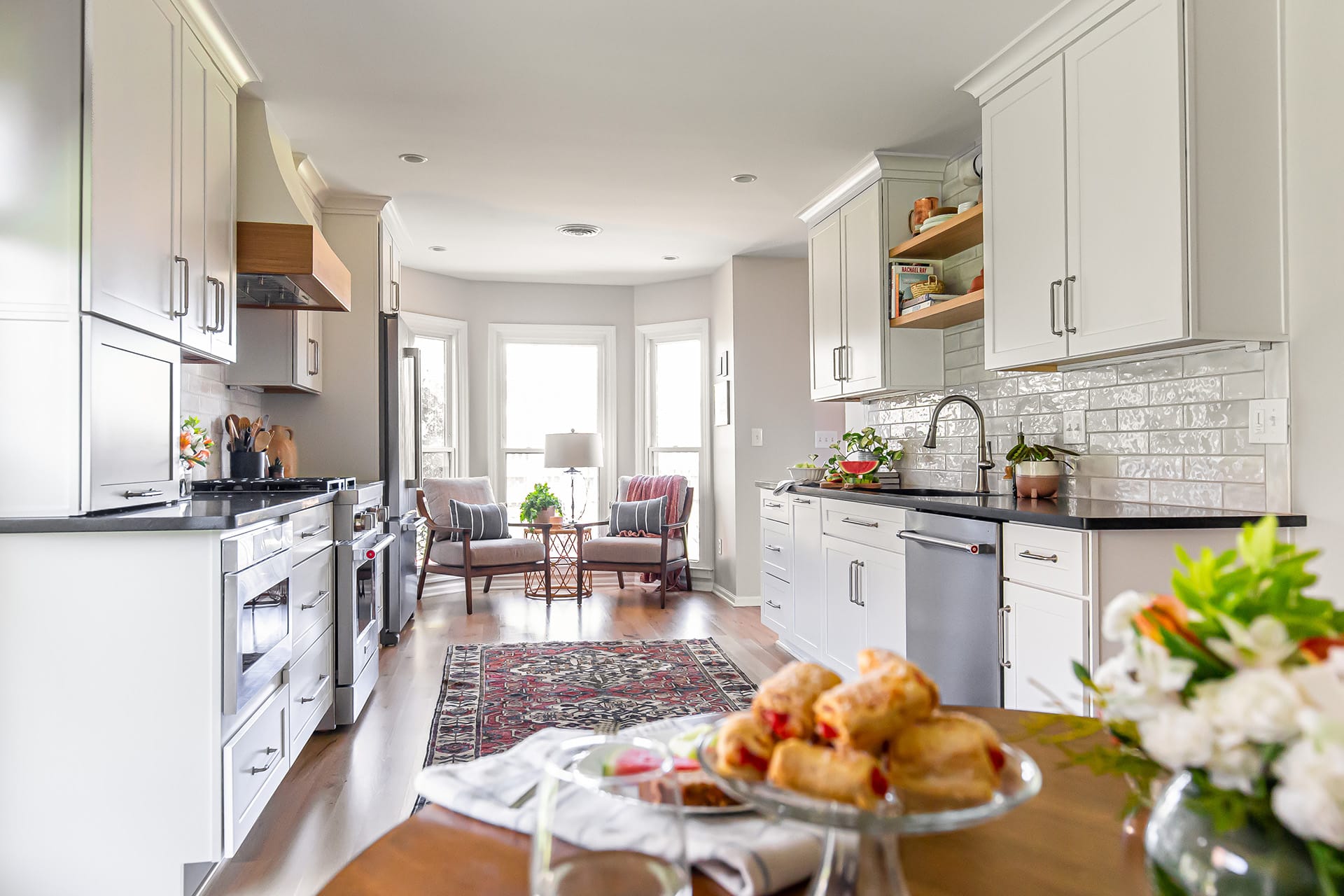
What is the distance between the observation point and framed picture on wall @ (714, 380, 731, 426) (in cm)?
631

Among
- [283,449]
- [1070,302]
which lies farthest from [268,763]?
[1070,302]

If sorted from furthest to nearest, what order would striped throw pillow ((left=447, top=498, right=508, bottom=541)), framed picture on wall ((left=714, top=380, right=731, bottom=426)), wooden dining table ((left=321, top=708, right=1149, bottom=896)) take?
framed picture on wall ((left=714, top=380, right=731, bottom=426))
striped throw pillow ((left=447, top=498, right=508, bottom=541))
wooden dining table ((left=321, top=708, right=1149, bottom=896))

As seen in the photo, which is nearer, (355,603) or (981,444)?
(355,603)

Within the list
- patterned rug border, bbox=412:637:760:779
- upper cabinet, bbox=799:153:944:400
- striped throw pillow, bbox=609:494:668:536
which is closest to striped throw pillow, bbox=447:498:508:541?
striped throw pillow, bbox=609:494:668:536

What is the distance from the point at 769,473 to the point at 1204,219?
4.02 meters

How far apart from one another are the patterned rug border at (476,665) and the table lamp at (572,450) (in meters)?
1.90

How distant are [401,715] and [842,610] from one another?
195 centimetres

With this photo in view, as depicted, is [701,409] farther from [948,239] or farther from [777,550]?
[948,239]

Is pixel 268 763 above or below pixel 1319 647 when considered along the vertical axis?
below

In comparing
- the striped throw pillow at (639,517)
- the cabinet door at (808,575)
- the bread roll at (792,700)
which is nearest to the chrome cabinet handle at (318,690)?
the cabinet door at (808,575)

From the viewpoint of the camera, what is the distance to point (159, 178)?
7.89 ft

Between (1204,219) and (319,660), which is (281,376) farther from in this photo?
(1204,219)

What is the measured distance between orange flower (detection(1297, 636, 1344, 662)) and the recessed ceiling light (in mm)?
5171

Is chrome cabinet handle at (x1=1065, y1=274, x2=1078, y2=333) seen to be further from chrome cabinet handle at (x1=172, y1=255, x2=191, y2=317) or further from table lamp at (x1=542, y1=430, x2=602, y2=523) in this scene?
table lamp at (x1=542, y1=430, x2=602, y2=523)
